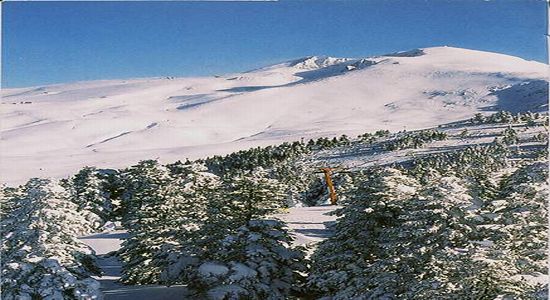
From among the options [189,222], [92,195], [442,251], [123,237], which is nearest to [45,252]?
[189,222]

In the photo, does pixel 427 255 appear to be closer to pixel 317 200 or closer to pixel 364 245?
pixel 364 245

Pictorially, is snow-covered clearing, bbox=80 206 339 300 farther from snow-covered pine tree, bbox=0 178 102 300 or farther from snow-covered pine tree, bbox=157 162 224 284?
snow-covered pine tree, bbox=0 178 102 300

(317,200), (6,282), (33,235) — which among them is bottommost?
(317,200)

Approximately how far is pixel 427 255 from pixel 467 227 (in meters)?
1.51

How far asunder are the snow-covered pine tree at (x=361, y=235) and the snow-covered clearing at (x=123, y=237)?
3.32 m

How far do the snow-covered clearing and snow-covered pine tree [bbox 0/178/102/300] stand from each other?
16.0 feet

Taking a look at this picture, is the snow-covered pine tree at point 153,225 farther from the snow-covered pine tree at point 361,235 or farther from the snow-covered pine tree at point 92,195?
the snow-covered pine tree at point 92,195

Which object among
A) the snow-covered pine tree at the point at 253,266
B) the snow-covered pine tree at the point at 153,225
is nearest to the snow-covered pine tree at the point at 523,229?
the snow-covered pine tree at the point at 253,266

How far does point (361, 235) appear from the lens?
21781 mm

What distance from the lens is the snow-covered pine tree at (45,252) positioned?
20.0 meters

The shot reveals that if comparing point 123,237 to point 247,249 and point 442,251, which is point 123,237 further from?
point 442,251

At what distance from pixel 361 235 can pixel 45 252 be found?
11.8 meters

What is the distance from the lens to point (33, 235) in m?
21.4

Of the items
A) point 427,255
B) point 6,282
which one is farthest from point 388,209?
point 6,282
